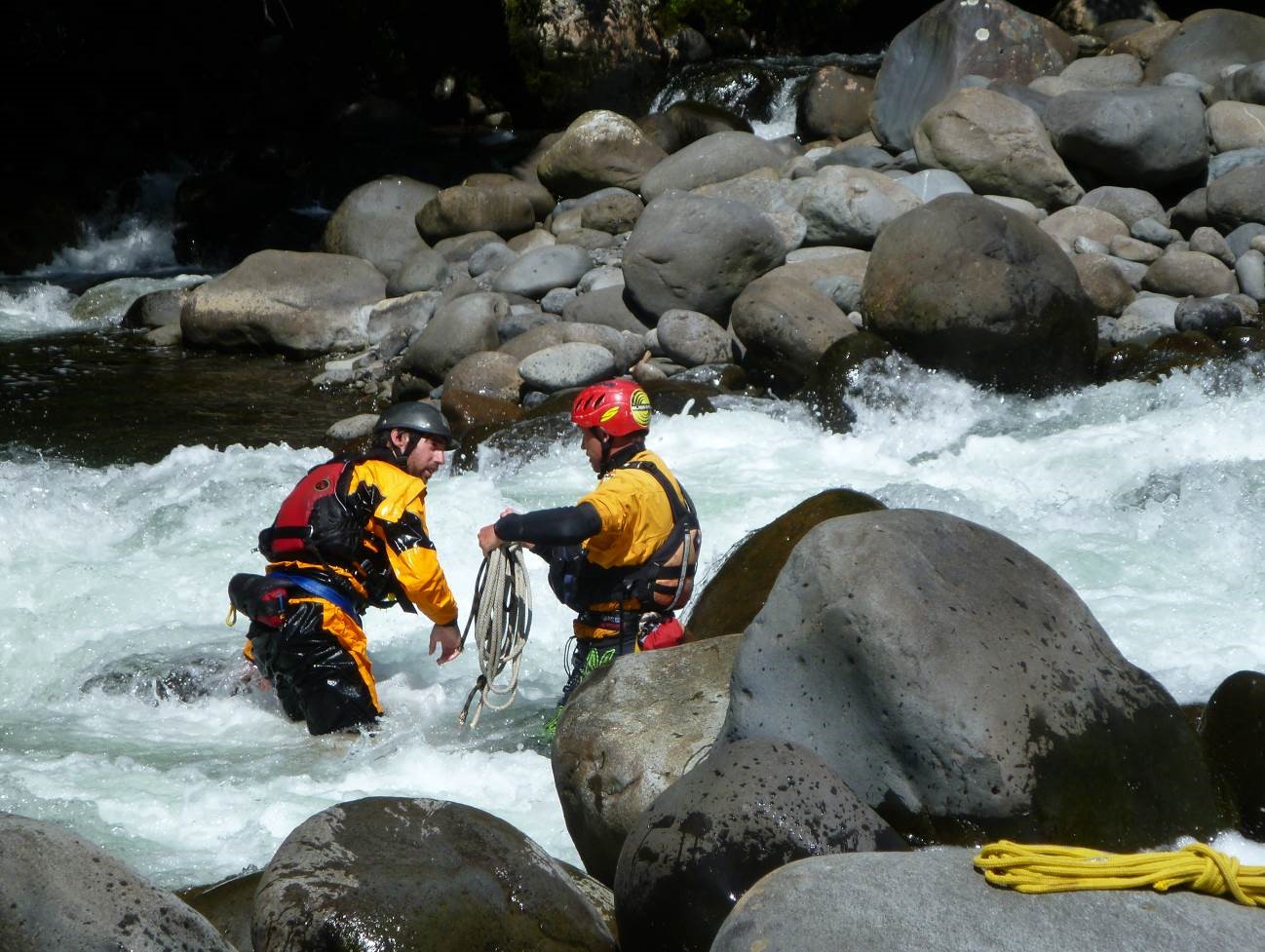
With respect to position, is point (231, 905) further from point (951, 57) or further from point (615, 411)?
point (951, 57)

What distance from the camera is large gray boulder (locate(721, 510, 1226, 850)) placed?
348 cm

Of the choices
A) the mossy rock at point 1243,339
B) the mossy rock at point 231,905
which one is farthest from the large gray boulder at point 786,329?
the mossy rock at point 231,905

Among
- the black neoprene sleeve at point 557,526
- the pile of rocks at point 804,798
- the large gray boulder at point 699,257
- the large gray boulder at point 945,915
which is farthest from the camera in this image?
the large gray boulder at point 699,257

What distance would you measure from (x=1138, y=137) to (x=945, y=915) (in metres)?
11.6

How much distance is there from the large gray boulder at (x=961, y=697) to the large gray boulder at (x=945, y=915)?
2.55ft

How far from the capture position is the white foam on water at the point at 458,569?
16.5ft

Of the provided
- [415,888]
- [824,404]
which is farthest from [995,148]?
[415,888]

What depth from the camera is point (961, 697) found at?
348cm

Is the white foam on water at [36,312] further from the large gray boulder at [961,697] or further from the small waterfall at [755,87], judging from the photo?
the large gray boulder at [961,697]

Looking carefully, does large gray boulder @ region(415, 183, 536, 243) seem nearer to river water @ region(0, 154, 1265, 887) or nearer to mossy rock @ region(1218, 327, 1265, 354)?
river water @ region(0, 154, 1265, 887)

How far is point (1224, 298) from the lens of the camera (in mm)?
10492

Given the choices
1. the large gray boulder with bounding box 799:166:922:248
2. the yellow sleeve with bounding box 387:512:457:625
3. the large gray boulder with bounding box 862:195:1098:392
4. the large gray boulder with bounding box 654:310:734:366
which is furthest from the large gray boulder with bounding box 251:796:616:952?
the large gray boulder with bounding box 799:166:922:248

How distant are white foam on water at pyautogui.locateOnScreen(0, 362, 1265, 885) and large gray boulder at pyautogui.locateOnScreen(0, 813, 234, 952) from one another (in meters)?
1.53

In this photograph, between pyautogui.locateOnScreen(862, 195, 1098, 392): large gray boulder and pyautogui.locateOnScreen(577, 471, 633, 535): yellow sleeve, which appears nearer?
pyautogui.locateOnScreen(577, 471, 633, 535): yellow sleeve
